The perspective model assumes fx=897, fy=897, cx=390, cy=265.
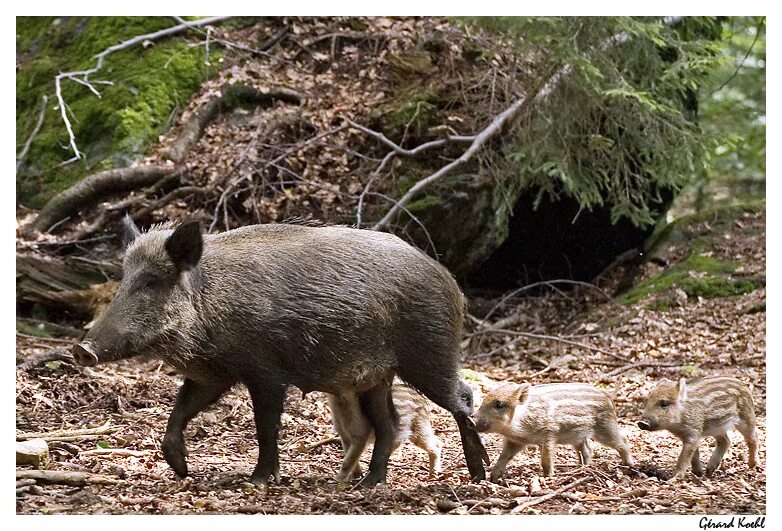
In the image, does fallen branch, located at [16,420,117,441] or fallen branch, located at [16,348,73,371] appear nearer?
fallen branch, located at [16,420,117,441]

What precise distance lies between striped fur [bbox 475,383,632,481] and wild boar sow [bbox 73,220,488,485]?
0.62ft

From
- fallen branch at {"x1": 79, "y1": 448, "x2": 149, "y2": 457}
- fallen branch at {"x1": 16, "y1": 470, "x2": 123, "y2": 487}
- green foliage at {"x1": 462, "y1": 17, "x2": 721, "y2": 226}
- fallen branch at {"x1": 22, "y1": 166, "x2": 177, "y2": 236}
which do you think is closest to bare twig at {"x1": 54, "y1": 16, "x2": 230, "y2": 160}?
fallen branch at {"x1": 22, "y1": 166, "x2": 177, "y2": 236}

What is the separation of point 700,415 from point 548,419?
43.0 inches

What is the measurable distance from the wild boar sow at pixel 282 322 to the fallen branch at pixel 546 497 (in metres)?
0.64

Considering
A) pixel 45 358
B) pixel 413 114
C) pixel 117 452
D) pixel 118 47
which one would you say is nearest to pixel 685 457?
pixel 117 452

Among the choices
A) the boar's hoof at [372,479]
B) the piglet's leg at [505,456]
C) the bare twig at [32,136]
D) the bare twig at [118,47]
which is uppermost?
the bare twig at [118,47]

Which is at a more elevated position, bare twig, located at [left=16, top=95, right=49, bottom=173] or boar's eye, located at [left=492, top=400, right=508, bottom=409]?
bare twig, located at [left=16, top=95, right=49, bottom=173]

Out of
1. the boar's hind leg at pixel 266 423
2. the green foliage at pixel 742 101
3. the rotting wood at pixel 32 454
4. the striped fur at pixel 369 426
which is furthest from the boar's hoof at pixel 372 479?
the green foliage at pixel 742 101

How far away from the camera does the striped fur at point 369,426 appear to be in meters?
6.15

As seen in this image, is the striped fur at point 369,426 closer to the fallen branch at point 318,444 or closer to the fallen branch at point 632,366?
the fallen branch at point 318,444

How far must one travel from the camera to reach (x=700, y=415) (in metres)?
6.27

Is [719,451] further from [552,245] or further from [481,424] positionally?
[552,245]

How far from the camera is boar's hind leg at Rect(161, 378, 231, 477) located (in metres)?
5.58

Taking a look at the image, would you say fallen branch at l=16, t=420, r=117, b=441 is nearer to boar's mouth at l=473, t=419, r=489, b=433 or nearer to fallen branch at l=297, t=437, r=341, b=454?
fallen branch at l=297, t=437, r=341, b=454
